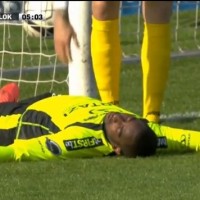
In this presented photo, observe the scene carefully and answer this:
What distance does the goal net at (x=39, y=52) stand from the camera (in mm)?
7598

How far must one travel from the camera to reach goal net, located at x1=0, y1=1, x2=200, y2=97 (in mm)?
7598

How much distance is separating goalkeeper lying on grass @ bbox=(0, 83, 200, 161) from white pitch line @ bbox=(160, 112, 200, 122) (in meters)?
0.84

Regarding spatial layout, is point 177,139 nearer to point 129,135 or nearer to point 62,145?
point 129,135

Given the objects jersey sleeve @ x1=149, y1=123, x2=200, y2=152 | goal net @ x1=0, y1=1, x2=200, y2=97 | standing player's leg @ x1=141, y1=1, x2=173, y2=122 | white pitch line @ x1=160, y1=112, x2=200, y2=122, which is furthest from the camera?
goal net @ x1=0, y1=1, x2=200, y2=97

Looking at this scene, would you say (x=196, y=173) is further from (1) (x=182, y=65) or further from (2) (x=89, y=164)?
(1) (x=182, y=65)

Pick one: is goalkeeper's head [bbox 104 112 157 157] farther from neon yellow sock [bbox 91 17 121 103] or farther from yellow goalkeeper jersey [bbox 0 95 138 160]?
neon yellow sock [bbox 91 17 121 103]

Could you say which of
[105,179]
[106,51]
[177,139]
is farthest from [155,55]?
[105,179]

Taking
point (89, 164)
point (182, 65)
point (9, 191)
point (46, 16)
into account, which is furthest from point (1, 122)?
point (182, 65)

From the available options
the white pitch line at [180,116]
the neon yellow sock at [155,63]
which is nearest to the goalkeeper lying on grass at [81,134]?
the neon yellow sock at [155,63]

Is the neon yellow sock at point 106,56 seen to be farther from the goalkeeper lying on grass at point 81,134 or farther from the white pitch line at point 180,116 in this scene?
the white pitch line at point 180,116

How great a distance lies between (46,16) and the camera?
787cm

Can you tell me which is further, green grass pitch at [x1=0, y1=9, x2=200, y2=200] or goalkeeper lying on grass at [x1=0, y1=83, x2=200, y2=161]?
goalkeeper lying on grass at [x1=0, y1=83, x2=200, y2=161]

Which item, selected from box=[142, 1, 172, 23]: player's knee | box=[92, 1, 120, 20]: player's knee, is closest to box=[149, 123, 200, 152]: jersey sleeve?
box=[142, 1, 172, 23]: player's knee

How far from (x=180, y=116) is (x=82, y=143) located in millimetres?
1341
